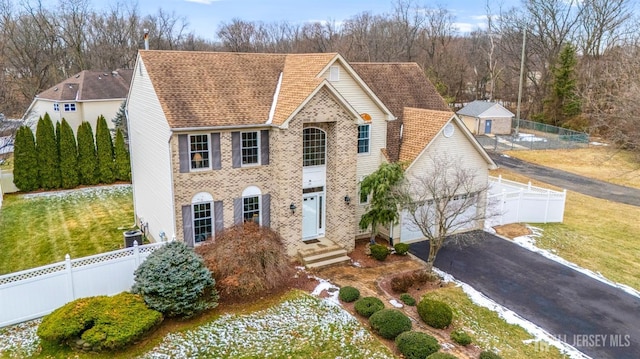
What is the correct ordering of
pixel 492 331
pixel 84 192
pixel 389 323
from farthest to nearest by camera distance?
pixel 84 192 < pixel 492 331 < pixel 389 323

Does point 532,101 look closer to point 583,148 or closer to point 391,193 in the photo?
point 583,148

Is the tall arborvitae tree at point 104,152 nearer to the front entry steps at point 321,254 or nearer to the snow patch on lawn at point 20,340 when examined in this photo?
the front entry steps at point 321,254

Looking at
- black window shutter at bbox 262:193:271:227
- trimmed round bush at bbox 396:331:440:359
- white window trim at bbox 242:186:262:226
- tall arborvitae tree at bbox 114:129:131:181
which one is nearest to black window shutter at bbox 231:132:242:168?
white window trim at bbox 242:186:262:226

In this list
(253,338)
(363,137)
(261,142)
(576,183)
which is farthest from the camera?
(576,183)

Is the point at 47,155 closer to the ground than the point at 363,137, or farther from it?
closer to the ground

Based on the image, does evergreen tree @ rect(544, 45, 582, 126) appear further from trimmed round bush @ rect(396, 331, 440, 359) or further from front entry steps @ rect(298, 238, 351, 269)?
trimmed round bush @ rect(396, 331, 440, 359)

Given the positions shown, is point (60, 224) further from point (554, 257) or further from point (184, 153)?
point (554, 257)

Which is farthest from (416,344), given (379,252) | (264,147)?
(264,147)
